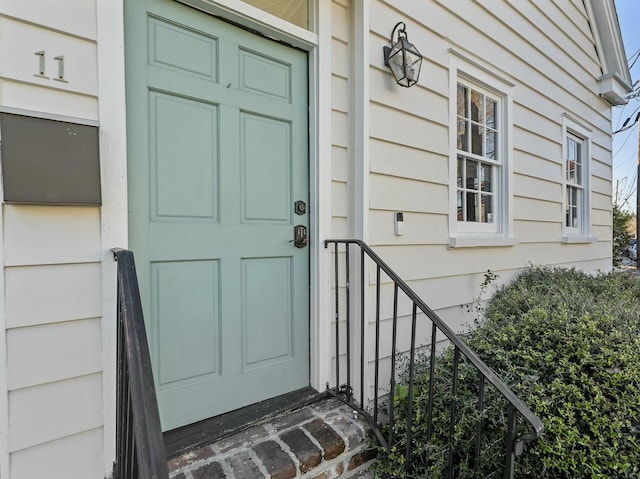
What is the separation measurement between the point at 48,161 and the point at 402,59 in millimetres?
1954

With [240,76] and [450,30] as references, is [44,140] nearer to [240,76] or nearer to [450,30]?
[240,76]

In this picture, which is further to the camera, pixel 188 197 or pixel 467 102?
pixel 467 102

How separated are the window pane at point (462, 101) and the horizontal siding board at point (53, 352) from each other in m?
2.94

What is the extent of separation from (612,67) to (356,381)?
5995 millimetres

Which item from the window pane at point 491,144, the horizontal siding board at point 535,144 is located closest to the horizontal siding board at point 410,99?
the window pane at point 491,144

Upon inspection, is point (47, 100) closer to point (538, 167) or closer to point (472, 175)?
point (472, 175)

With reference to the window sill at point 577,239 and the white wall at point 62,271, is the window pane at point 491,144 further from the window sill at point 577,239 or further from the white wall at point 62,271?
the white wall at point 62,271

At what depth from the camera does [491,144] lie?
3123 mm

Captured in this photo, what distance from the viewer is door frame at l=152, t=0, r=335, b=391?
1866 millimetres

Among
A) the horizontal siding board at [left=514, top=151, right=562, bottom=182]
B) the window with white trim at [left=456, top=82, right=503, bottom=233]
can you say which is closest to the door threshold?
the window with white trim at [left=456, top=82, right=503, bottom=233]

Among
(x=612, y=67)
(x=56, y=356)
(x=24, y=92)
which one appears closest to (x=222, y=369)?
(x=56, y=356)

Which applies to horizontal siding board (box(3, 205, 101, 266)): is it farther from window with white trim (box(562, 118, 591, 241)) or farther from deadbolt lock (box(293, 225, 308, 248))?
window with white trim (box(562, 118, 591, 241))

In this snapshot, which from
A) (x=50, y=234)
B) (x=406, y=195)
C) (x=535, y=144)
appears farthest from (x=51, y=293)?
(x=535, y=144)

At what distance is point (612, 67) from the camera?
15.9ft
